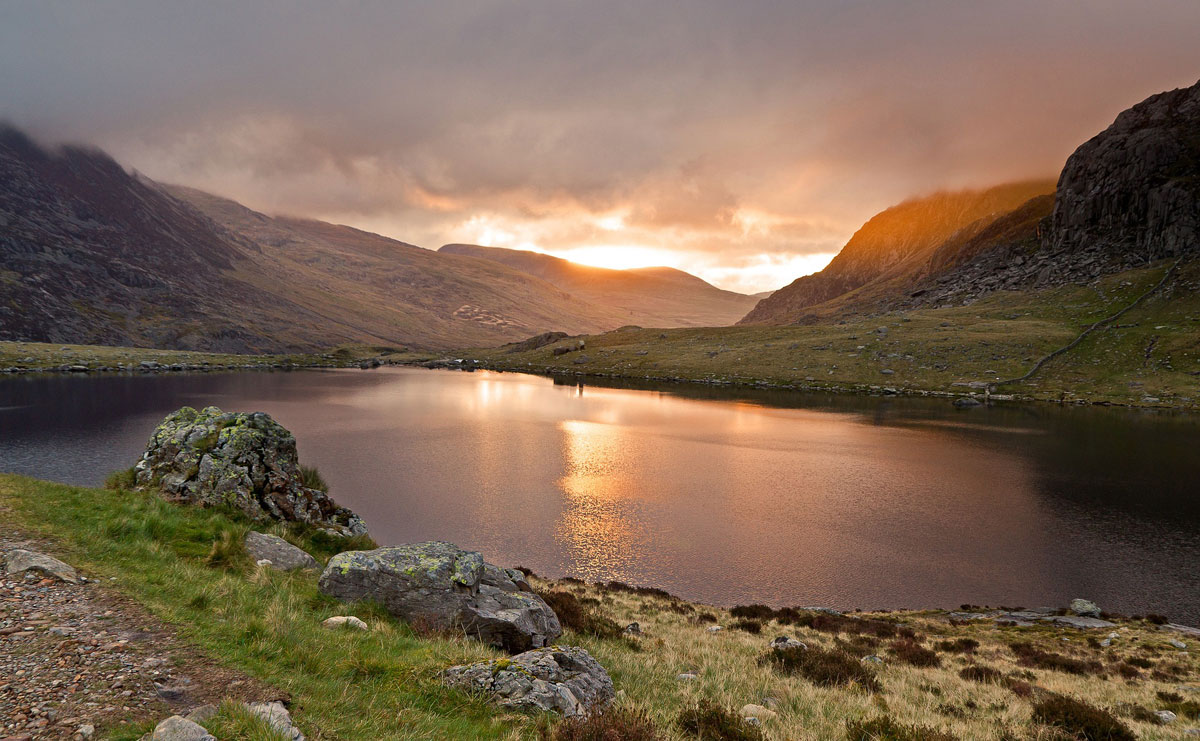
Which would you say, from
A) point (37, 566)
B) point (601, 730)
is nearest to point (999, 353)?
point (601, 730)

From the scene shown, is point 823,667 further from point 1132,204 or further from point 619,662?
point 1132,204

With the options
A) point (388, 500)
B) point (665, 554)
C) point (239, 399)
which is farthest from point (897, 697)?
point (239, 399)

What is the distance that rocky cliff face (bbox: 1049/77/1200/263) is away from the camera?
16212cm

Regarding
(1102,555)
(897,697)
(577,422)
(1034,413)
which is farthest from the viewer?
(1034,413)

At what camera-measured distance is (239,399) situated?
327 feet

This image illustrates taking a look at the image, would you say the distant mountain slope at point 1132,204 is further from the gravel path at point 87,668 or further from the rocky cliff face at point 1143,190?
the gravel path at point 87,668

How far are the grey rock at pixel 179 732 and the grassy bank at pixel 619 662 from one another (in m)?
0.31

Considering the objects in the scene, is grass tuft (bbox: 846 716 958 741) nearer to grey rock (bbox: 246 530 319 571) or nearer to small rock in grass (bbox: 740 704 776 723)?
small rock in grass (bbox: 740 704 776 723)

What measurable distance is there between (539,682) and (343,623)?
582 centimetres

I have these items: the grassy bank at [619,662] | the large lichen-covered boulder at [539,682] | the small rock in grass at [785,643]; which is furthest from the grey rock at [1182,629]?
the large lichen-covered boulder at [539,682]

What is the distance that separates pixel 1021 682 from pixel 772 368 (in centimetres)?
13558

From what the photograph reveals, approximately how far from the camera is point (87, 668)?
782 cm

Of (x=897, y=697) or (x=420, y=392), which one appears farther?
(x=420, y=392)

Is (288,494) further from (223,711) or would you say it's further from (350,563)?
(223,711)
